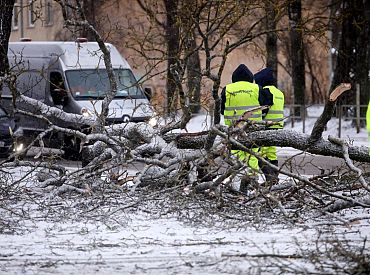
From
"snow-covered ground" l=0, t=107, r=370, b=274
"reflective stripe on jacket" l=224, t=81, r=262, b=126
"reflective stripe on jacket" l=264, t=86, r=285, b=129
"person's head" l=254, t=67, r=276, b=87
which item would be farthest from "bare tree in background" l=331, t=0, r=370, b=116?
"snow-covered ground" l=0, t=107, r=370, b=274

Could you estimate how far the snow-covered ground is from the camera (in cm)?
816

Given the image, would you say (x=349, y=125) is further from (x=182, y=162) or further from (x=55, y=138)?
(x=182, y=162)

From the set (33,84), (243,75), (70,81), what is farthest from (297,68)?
(243,75)

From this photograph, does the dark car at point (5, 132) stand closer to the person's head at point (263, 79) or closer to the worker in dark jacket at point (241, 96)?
the person's head at point (263, 79)

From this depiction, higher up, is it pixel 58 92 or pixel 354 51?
pixel 354 51

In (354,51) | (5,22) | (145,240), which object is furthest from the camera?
(354,51)

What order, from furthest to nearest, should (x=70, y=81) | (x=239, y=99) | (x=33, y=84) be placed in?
(x=70, y=81) → (x=33, y=84) → (x=239, y=99)

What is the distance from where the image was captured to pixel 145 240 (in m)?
9.35

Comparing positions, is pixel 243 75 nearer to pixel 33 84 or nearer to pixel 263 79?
pixel 263 79

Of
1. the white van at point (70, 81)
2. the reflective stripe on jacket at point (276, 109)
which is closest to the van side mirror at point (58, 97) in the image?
the white van at point (70, 81)

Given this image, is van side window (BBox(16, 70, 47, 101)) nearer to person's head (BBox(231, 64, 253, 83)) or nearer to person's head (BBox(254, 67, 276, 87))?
person's head (BBox(254, 67, 276, 87))

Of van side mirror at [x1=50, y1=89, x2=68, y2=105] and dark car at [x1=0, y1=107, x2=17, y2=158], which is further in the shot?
van side mirror at [x1=50, y1=89, x2=68, y2=105]

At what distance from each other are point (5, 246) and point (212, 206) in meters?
2.42

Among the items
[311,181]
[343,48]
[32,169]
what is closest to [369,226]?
[311,181]
